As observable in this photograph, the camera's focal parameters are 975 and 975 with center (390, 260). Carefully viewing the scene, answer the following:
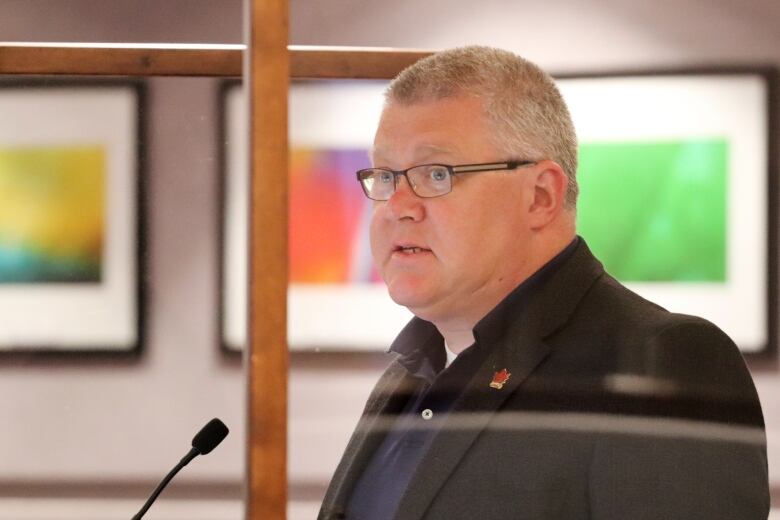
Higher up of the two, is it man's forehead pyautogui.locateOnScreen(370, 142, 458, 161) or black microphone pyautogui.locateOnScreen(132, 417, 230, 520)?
man's forehead pyautogui.locateOnScreen(370, 142, 458, 161)

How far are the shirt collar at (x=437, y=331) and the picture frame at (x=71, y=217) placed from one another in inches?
11.9

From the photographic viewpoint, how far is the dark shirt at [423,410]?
77 cm

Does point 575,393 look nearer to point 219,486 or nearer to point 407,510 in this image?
point 407,510

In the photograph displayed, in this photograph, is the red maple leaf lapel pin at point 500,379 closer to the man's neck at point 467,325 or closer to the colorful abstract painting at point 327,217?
the man's neck at point 467,325

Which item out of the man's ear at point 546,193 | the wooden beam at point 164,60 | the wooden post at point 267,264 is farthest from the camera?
the wooden beam at point 164,60

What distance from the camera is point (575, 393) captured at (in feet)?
2.48

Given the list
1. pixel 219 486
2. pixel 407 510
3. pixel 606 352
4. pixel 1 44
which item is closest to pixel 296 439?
pixel 219 486

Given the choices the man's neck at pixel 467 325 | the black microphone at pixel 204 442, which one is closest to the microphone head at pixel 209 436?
the black microphone at pixel 204 442

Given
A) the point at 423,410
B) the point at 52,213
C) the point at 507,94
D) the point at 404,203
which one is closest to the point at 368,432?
the point at 423,410

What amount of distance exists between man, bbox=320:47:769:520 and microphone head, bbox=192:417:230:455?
12cm

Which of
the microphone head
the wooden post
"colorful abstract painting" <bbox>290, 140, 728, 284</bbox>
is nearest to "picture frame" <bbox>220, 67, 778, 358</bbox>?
"colorful abstract painting" <bbox>290, 140, 728, 284</bbox>

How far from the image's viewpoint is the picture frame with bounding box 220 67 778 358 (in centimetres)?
86

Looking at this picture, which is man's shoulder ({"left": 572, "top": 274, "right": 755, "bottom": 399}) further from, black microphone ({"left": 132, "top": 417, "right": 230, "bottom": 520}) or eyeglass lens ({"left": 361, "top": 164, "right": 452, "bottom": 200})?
black microphone ({"left": 132, "top": 417, "right": 230, "bottom": 520})

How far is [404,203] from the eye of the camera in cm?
79
